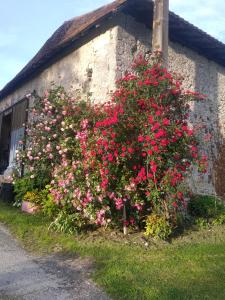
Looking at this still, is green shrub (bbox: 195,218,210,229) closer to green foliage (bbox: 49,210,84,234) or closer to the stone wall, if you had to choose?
the stone wall

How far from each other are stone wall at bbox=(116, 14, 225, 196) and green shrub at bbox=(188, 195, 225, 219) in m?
0.77

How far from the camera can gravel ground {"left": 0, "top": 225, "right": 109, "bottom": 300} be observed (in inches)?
166

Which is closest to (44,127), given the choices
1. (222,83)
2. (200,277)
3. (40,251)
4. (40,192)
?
(40,192)

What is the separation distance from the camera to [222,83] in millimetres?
10305

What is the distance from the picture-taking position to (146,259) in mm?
5359

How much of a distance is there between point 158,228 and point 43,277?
2.05 m

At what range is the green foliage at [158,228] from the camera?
6160 mm

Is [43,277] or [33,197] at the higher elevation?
[33,197]

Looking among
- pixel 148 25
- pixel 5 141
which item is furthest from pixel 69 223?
pixel 5 141

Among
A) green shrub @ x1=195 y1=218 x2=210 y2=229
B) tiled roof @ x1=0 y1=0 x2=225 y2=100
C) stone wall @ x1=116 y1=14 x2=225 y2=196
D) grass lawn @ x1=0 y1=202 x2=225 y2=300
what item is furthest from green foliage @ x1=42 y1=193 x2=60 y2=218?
tiled roof @ x1=0 y1=0 x2=225 y2=100

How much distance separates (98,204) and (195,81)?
464 cm

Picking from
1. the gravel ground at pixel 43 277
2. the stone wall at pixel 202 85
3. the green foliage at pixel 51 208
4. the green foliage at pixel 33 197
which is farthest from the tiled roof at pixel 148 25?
the gravel ground at pixel 43 277

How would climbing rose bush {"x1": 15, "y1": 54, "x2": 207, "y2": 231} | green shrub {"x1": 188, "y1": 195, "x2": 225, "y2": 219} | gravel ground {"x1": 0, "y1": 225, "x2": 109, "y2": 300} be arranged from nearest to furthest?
gravel ground {"x1": 0, "y1": 225, "x2": 109, "y2": 300}, climbing rose bush {"x1": 15, "y1": 54, "x2": 207, "y2": 231}, green shrub {"x1": 188, "y1": 195, "x2": 225, "y2": 219}

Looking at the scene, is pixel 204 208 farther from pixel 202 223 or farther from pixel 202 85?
pixel 202 85
